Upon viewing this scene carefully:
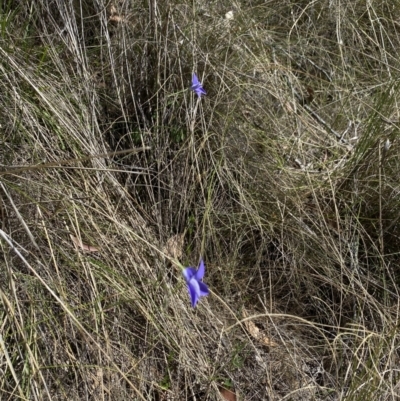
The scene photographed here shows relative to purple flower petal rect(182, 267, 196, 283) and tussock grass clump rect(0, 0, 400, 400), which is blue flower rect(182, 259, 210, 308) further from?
tussock grass clump rect(0, 0, 400, 400)

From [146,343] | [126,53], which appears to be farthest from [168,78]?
[146,343]

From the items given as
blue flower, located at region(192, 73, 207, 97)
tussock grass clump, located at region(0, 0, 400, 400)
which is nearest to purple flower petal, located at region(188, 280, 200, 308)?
tussock grass clump, located at region(0, 0, 400, 400)

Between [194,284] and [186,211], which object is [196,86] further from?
[194,284]

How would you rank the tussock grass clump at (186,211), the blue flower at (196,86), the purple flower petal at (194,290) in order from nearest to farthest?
the purple flower petal at (194,290)
the tussock grass clump at (186,211)
the blue flower at (196,86)

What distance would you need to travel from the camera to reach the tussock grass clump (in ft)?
4.52

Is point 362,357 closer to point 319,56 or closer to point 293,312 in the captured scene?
point 293,312

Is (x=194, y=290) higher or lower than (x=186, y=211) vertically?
higher

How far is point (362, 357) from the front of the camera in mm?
1460

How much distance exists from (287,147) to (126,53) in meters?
0.53

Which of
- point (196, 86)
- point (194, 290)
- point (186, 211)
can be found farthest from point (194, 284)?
point (196, 86)

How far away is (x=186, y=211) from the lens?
5.54 feet

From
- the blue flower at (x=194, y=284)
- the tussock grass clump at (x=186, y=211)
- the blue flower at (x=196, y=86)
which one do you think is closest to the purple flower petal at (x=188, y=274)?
the blue flower at (x=194, y=284)

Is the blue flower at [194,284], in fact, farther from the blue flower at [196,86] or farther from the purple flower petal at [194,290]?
the blue flower at [196,86]

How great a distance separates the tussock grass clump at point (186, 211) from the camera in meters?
1.38
